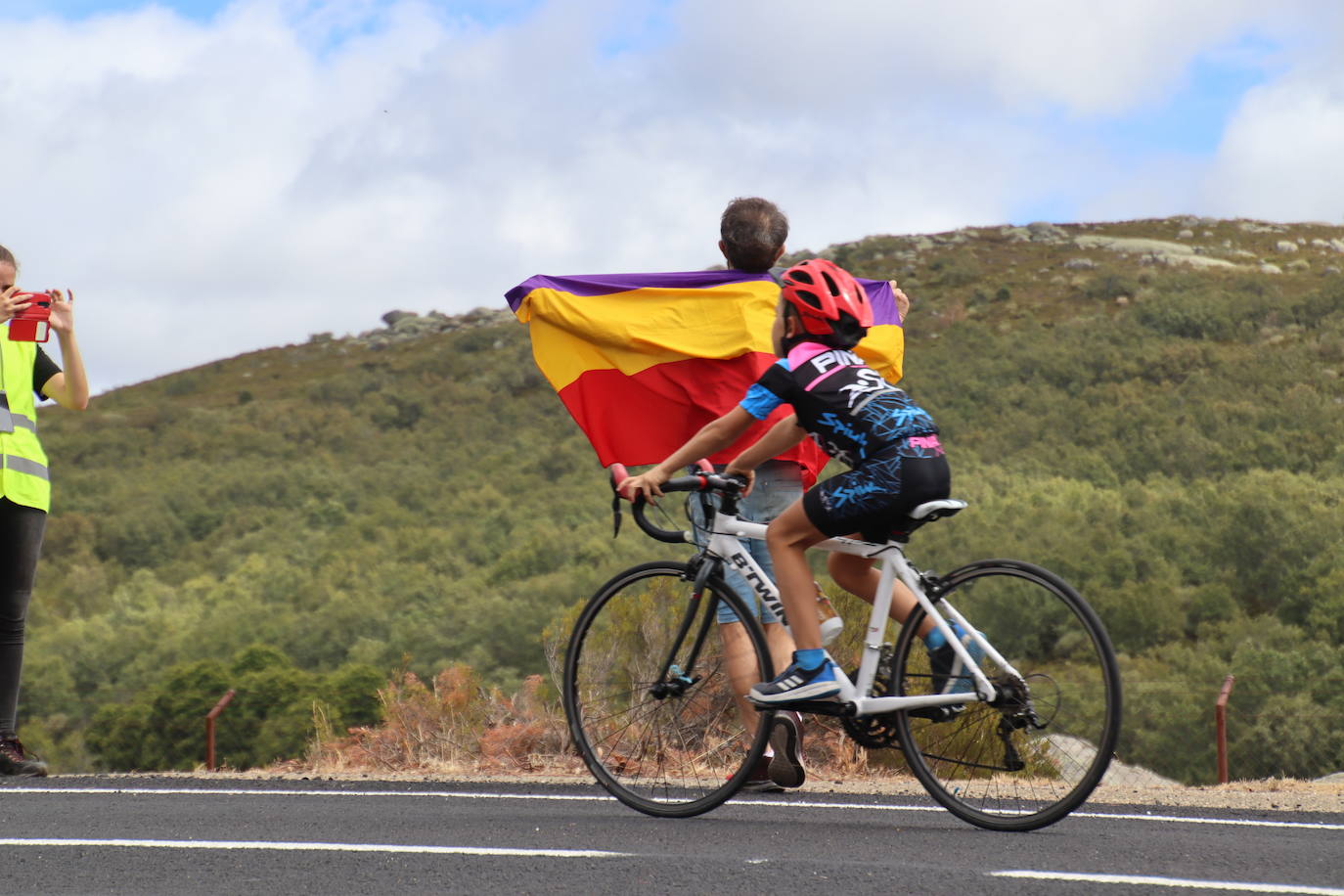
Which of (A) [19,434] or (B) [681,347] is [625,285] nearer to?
(B) [681,347]

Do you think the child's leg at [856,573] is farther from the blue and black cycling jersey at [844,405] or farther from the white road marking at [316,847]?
the white road marking at [316,847]

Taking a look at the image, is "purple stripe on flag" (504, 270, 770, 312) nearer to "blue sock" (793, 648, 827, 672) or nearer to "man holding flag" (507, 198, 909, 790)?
"man holding flag" (507, 198, 909, 790)

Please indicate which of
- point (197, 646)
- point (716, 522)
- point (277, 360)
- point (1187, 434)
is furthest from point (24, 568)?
point (277, 360)

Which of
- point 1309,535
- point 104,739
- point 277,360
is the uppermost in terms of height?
point 277,360

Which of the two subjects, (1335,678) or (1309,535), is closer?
(1335,678)

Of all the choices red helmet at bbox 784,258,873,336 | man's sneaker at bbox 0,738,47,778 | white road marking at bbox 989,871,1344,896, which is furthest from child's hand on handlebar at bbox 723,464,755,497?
man's sneaker at bbox 0,738,47,778

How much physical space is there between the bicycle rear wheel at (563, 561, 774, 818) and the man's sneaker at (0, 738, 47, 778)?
285 centimetres

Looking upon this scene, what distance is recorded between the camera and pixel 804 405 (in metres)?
5.10

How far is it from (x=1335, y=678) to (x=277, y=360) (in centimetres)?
9538

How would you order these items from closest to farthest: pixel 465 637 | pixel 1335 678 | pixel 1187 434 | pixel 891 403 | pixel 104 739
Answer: pixel 891 403
pixel 1335 678
pixel 104 739
pixel 465 637
pixel 1187 434

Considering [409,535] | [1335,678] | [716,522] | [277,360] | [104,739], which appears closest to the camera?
[716,522]

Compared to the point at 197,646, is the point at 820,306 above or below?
above

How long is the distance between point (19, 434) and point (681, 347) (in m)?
2.99

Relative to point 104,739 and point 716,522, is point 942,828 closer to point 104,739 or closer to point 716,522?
point 716,522
